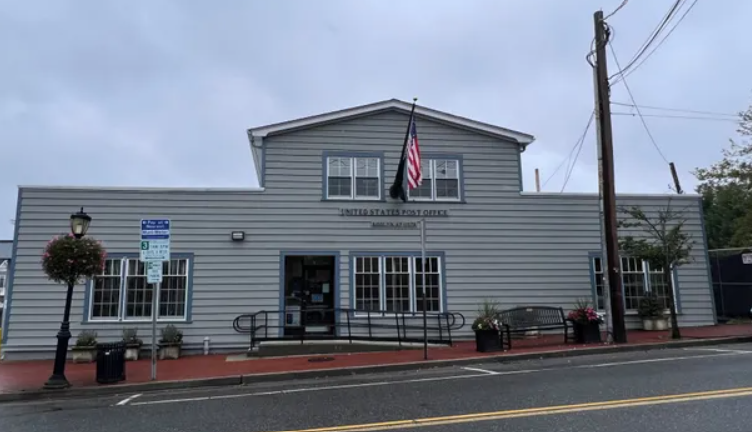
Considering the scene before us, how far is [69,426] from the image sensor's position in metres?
6.40

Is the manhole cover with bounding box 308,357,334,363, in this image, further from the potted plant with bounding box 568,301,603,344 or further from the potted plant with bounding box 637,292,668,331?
the potted plant with bounding box 637,292,668,331

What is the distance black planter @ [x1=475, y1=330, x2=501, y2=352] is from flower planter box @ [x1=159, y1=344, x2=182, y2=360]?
23.6 feet

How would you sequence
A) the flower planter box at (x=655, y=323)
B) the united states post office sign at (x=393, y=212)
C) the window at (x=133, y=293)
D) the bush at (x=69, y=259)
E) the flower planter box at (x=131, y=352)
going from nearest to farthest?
the bush at (x=69, y=259) < the flower planter box at (x=131, y=352) < the window at (x=133, y=293) < the united states post office sign at (x=393, y=212) < the flower planter box at (x=655, y=323)

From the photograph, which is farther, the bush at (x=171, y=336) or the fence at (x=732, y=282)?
the fence at (x=732, y=282)

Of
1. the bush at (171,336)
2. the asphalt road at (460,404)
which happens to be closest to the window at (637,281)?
the asphalt road at (460,404)

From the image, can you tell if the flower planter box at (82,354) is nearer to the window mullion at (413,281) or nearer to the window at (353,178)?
the window at (353,178)

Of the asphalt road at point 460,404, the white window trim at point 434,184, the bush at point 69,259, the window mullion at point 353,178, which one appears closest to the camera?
the asphalt road at point 460,404

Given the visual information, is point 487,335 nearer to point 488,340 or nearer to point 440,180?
point 488,340

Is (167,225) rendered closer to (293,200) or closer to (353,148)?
(293,200)

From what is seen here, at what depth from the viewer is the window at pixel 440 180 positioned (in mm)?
14930

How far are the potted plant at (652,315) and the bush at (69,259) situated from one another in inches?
545

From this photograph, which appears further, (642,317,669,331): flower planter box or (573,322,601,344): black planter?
(642,317,669,331): flower planter box

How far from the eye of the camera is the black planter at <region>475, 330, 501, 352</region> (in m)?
11.9

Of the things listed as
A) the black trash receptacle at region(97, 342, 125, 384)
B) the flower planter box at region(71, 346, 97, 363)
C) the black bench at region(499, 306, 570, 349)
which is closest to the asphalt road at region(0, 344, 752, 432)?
the black trash receptacle at region(97, 342, 125, 384)
